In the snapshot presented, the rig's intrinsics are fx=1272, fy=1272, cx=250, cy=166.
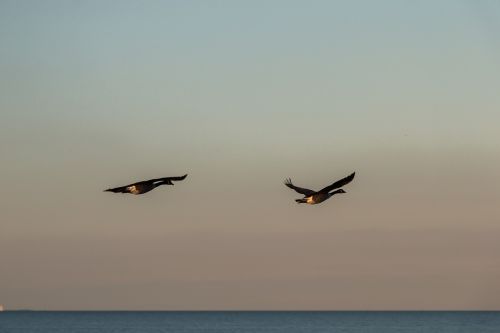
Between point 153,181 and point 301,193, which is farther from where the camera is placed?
point 301,193

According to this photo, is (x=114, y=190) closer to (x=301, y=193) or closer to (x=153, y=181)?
(x=153, y=181)

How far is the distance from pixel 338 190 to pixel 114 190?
16.8m

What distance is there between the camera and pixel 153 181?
8388 cm

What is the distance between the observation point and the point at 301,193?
294 ft

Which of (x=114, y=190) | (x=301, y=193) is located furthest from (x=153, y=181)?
(x=301, y=193)

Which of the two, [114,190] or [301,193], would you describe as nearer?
[114,190]

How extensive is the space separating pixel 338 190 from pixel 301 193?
2683mm

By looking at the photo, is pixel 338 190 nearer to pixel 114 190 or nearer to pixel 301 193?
pixel 301 193

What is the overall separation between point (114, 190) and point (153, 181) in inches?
153

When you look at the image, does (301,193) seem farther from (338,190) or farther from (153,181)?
(153,181)

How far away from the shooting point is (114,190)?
80750mm

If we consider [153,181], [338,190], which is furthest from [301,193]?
[153,181]

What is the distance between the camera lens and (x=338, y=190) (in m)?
88.7

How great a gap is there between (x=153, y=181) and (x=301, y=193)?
11.5 meters
